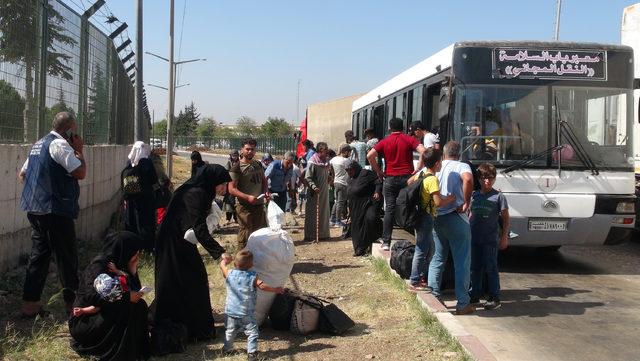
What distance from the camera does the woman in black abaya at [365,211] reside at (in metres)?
9.98

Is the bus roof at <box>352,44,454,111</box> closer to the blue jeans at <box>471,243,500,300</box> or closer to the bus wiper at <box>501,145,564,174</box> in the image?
the bus wiper at <box>501,145,564,174</box>

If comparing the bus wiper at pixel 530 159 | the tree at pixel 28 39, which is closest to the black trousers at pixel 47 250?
the tree at pixel 28 39

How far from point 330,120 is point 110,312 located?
26.6 meters

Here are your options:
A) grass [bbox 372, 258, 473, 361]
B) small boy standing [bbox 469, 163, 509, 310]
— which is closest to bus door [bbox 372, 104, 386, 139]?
grass [bbox 372, 258, 473, 361]

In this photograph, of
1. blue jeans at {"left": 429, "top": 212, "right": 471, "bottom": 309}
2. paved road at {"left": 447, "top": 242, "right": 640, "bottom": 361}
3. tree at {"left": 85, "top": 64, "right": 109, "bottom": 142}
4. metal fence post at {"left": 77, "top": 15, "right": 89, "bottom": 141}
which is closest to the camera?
paved road at {"left": 447, "top": 242, "right": 640, "bottom": 361}

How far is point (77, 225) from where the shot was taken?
9883 millimetres

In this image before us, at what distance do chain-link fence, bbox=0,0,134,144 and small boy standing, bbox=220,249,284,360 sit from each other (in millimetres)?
3307

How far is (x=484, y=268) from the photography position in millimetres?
Result: 7125

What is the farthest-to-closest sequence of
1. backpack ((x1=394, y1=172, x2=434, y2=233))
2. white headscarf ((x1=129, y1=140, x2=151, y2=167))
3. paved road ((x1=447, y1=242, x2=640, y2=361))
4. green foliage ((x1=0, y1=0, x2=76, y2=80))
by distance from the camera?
white headscarf ((x1=129, y1=140, x2=151, y2=167))
green foliage ((x1=0, y1=0, x2=76, y2=80))
backpack ((x1=394, y1=172, x2=434, y2=233))
paved road ((x1=447, y1=242, x2=640, y2=361))

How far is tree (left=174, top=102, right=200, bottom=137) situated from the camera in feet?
372

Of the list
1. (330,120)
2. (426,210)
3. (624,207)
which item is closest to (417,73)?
(624,207)

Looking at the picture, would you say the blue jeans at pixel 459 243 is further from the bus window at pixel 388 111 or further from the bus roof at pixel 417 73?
the bus window at pixel 388 111

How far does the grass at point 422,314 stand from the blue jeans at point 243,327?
156 cm

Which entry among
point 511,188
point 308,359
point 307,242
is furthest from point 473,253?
point 307,242
